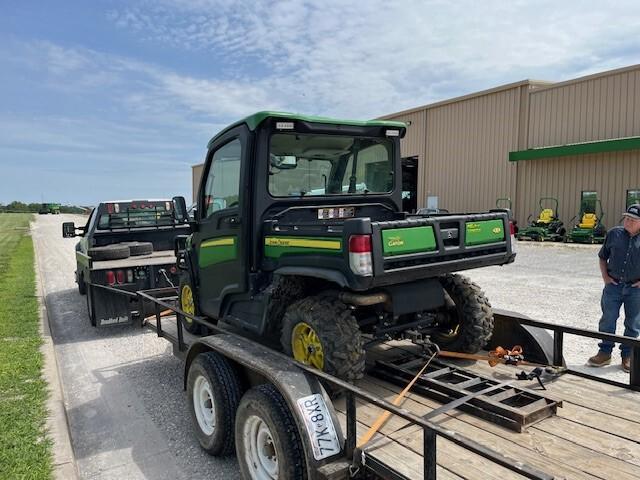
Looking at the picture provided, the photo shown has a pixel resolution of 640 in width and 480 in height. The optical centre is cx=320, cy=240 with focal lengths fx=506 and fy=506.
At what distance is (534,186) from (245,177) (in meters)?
22.5

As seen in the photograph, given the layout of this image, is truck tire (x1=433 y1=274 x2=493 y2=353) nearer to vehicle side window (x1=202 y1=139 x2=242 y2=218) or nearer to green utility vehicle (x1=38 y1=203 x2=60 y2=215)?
vehicle side window (x1=202 y1=139 x2=242 y2=218)

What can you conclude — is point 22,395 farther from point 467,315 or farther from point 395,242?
point 467,315

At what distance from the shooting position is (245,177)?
3.98 meters

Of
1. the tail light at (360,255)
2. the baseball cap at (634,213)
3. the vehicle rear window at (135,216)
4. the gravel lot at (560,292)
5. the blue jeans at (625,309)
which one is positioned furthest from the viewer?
the vehicle rear window at (135,216)

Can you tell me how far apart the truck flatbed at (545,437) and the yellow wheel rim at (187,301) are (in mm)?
2312

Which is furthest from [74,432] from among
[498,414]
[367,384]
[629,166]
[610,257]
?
[629,166]

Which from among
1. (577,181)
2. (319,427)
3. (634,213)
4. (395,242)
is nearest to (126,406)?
(319,427)

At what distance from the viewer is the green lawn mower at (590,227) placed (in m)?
19.9

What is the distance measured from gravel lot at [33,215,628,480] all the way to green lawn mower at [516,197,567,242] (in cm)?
1003

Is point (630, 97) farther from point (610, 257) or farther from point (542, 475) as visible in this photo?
point (542, 475)

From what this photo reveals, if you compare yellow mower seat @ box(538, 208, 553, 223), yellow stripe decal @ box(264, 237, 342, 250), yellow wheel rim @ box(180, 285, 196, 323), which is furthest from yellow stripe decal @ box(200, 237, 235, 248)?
yellow mower seat @ box(538, 208, 553, 223)

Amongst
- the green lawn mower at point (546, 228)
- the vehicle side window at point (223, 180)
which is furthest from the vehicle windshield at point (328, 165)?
the green lawn mower at point (546, 228)

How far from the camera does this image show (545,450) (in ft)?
8.77

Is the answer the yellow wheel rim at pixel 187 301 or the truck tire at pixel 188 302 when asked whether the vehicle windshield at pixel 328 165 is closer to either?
the truck tire at pixel 188 302
